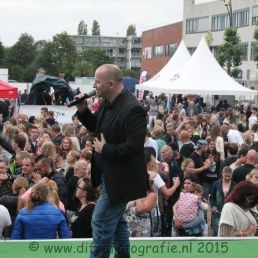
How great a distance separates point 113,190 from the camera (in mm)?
5168

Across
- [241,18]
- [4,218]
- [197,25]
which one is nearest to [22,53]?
[197,25]

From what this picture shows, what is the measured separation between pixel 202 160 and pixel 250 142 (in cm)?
173

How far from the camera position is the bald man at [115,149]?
5.10 meters

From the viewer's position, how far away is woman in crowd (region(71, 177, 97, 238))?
7.57 meters

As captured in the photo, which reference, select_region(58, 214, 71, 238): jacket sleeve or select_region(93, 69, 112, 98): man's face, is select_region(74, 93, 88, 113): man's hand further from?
select_region(58, 214, 71, 238): jacket sleeve

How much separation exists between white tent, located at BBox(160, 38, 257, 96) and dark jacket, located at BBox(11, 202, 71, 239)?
18122 millimetres

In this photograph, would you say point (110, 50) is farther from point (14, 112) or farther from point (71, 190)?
point (71, 190)

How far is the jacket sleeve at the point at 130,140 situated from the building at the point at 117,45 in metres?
172

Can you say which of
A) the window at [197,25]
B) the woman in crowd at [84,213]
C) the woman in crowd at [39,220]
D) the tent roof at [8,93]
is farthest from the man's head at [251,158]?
the window at [197,25]

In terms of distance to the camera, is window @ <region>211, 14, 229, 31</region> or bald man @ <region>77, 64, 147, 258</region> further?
window @ <region>211, 14, 229, 31</region>

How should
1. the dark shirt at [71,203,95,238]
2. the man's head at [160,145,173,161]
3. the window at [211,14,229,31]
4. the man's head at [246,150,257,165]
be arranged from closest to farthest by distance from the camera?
the dark shirt at [71,203,95,238], the man's head at [246,150,257,165], the man's head at [160,145,173,161], the window at [211,14,229,31]

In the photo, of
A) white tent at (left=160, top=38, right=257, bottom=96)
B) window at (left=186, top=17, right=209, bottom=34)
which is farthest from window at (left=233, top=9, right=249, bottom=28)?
white tent at (left=160, top=38, right=257, bottom=96)

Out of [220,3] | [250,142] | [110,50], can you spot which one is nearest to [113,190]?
[250,142]

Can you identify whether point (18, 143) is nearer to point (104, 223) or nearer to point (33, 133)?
point (33, 133)
